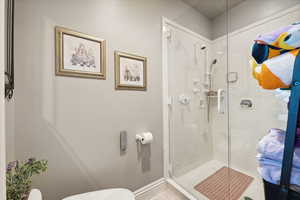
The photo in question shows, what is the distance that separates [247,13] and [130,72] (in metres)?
1.70

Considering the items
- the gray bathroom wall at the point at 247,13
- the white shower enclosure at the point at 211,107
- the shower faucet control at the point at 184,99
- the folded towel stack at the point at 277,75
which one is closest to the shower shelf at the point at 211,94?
the white shower enclosure at the point at 211,107

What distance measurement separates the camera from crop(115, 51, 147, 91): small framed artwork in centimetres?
128

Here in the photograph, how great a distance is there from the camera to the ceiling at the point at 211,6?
5.47 ft

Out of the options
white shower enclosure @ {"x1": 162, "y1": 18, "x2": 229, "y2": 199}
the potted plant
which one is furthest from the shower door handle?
the potted plant

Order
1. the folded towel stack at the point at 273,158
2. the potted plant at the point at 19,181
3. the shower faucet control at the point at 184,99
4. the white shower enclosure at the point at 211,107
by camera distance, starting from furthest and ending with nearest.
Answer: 1. the shower faucet control at the point at 184,99
2. the white shower enclosure at the point at 211,107
3. the potted plant at the point at 19,181
4. the folded towel stack at the point at 273,158

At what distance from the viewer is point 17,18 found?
0.87 meters

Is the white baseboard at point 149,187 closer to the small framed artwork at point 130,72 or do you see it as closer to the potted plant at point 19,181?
the potted plant at point 19,181

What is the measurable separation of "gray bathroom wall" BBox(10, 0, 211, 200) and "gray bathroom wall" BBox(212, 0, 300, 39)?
32.2 inches

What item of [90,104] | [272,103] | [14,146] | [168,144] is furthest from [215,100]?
[14,146]

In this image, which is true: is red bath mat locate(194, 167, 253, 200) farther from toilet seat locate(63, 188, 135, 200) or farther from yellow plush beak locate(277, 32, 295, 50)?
yellow plush beak locate(277, 32, 295, 50)

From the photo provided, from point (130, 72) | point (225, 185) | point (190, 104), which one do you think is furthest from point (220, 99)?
point (130, 72)

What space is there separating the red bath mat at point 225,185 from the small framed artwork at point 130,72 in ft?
4.45

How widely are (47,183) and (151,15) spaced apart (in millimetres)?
1886

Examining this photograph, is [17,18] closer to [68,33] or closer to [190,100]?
[68,33]
